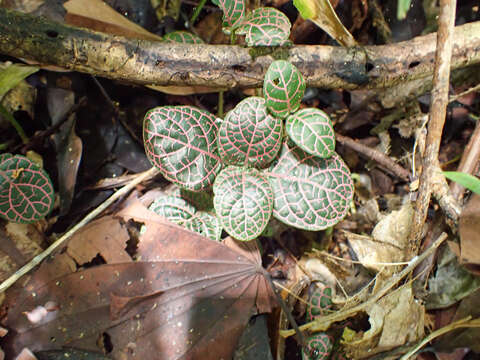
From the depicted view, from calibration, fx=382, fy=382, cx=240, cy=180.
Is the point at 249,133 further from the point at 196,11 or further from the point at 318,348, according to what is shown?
the point at 318,348

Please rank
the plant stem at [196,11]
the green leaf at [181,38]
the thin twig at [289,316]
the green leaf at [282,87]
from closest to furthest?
the green leaf at [282,87] → the thin twig at [289,316] → the green leaf at [181,38] → the plant stem at [196,11]

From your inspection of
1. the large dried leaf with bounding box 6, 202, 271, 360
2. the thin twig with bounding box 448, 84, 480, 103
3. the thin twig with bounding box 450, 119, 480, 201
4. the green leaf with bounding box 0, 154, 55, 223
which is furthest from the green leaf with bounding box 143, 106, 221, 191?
the thin twig with bounding box 448, 84, 480, 103

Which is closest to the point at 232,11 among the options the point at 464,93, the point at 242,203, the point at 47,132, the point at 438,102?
the point at 242,203

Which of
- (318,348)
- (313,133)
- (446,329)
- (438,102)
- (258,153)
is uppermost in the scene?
(438,102)

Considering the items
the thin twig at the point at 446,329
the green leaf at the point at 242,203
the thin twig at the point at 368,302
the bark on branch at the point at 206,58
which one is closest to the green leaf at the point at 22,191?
the bark on branch at the point at 206,58

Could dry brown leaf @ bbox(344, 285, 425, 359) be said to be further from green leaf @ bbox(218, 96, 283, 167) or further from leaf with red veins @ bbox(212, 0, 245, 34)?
leaf with red veins @ bbox(212, 0, 245, 34)

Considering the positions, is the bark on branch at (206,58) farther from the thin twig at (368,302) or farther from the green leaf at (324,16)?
the thin twig at (368,302)
